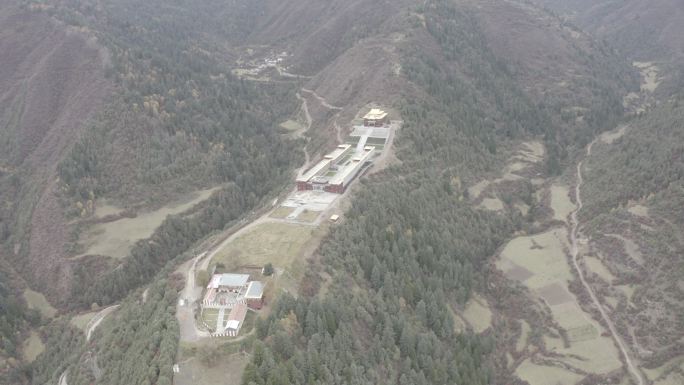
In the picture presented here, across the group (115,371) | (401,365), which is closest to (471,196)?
(401,365)

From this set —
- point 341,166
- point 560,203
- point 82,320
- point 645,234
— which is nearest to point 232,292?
point 82,320

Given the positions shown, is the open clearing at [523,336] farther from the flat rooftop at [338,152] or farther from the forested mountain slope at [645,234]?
the flat rooftop at [338,152]

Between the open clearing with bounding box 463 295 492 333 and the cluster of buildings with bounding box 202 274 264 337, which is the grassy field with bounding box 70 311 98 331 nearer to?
the cluster of buildings with bounding box 202 274 264 337

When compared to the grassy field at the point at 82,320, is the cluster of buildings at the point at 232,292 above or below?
above

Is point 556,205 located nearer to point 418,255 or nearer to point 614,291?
point 614,291

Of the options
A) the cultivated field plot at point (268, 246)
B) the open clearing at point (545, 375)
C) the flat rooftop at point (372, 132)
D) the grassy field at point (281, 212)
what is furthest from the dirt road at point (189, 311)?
→ the flat rooftop at point (372, 132)

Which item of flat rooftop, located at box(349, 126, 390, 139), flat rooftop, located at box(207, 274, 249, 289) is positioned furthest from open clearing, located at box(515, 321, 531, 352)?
flat rooftop, located at box(349, 126, 390, 139)
